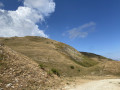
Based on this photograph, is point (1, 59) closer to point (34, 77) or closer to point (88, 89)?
point (34, 77)

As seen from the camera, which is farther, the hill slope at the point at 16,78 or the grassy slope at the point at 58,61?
the grassy slope at the point at 58,61

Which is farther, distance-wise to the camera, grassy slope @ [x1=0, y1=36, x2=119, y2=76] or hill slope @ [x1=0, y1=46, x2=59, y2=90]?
grassy slope @ [x1=0, y1=36, x2=119, y2=76]

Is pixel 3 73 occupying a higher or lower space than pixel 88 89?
higher

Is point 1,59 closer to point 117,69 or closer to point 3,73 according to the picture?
point 3,73

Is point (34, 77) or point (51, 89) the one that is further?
point (34, 77)

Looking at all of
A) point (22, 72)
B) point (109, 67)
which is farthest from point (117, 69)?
point (22, 72)

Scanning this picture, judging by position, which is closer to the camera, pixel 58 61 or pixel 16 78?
pixel 16 78

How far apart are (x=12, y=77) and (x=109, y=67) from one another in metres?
30.2

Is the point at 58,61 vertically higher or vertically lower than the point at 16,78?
higher

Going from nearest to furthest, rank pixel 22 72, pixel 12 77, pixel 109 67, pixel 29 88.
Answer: pixel 29 88 → pixel 12 77 → pixel 22 72 → pixel 109 67

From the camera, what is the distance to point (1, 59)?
1461 centimetres

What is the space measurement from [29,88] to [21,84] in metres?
1.08

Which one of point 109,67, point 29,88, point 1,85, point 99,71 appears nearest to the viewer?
point 1,85

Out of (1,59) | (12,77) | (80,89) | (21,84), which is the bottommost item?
(80,89)
